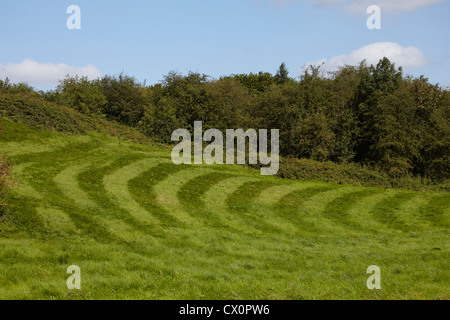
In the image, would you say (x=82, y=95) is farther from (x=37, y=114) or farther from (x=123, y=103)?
(x=37, y=114)

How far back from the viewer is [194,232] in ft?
53.4

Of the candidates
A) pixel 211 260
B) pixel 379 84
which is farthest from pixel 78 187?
pixel 379 84

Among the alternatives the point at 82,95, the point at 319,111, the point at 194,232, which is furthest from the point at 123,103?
the point at 194,232

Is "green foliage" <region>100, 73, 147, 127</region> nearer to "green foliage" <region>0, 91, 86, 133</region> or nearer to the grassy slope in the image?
"green foliage" <region>0, 91, 86, 133</region>

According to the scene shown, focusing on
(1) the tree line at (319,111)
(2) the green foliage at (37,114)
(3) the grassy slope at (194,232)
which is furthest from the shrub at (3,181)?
(1) the tree line at (319,111)

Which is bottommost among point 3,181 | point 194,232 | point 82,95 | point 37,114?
point 194,232

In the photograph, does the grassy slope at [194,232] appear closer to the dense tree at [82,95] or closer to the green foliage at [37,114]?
the green foliage at [37,114]

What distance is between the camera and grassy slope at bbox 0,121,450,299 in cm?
870

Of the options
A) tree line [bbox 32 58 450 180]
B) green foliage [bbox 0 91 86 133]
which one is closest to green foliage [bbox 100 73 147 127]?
tree line [bbox 32 58 450 180]

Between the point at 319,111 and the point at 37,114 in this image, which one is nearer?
the point at 37,114

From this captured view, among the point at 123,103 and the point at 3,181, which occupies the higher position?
the point at 123,103

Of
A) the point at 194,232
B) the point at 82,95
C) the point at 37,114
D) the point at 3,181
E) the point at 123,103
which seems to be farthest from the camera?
the point at 123,103

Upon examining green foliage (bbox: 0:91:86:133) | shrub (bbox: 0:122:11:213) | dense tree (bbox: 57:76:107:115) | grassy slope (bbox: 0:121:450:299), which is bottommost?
grassy slope (bbox: 0:121:450:299)
